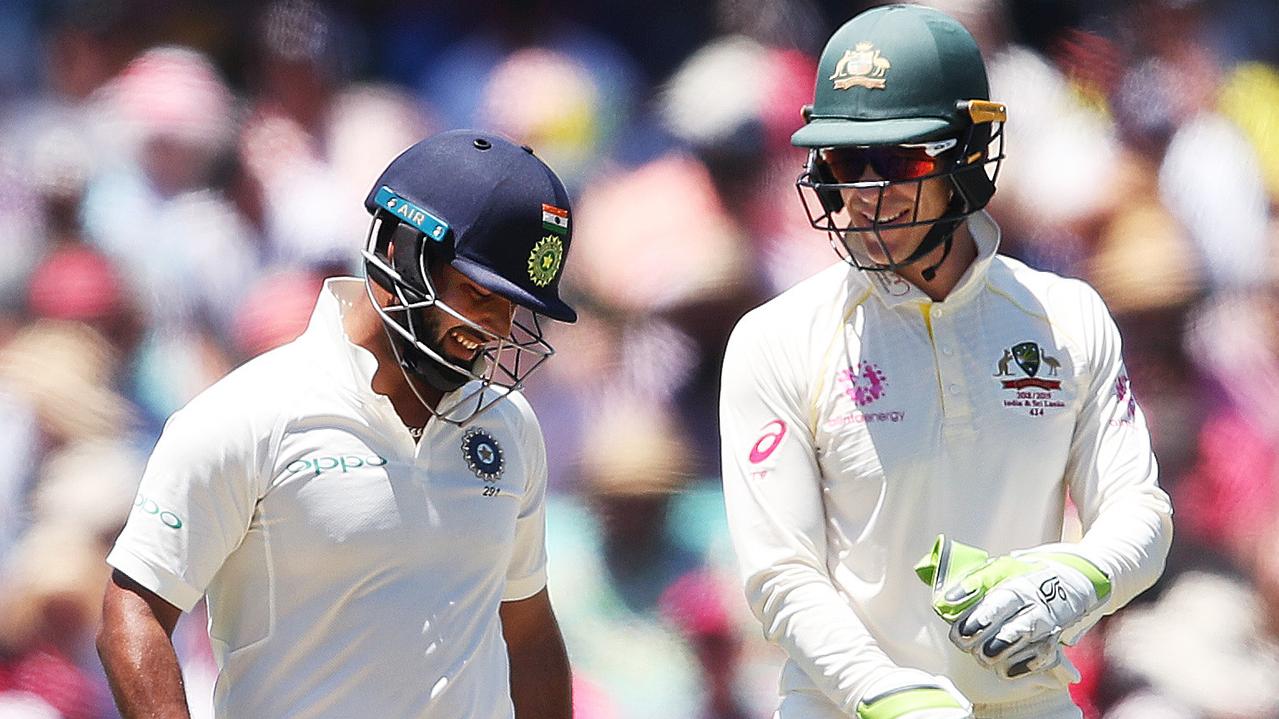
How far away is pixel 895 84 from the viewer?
2.78 m

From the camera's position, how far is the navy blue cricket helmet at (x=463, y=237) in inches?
100

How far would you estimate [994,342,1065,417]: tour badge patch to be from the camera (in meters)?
2.76

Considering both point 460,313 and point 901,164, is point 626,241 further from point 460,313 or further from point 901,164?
point 460,313

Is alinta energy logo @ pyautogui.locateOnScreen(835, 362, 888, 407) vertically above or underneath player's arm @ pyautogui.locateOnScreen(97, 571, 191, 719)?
above

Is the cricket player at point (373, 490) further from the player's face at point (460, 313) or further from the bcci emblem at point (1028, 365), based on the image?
the bcci emblem at point (1028, 365)

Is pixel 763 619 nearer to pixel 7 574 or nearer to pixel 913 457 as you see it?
pixel 913 457

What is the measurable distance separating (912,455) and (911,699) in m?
0.37

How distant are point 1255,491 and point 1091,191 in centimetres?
69

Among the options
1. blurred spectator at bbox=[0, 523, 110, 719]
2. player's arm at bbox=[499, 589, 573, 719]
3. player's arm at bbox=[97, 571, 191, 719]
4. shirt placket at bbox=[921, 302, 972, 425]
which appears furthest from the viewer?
blurred spectator at bbox=[0, 523, 110, 719]

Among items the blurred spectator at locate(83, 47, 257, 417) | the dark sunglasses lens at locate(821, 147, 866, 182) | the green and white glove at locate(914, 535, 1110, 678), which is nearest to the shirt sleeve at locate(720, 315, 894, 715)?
the green and white glove at locate(914, 535, 1110, 678)

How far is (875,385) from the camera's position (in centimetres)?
276

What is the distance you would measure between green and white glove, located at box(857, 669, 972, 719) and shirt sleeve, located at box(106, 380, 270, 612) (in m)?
0.80

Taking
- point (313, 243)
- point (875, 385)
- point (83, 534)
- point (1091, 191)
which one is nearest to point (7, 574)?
point (83, 534)

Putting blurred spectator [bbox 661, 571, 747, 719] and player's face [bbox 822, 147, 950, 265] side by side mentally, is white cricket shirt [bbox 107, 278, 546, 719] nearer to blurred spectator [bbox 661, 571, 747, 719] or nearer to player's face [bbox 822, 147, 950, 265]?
player's face [bbox 822, 147, 950, 265]
